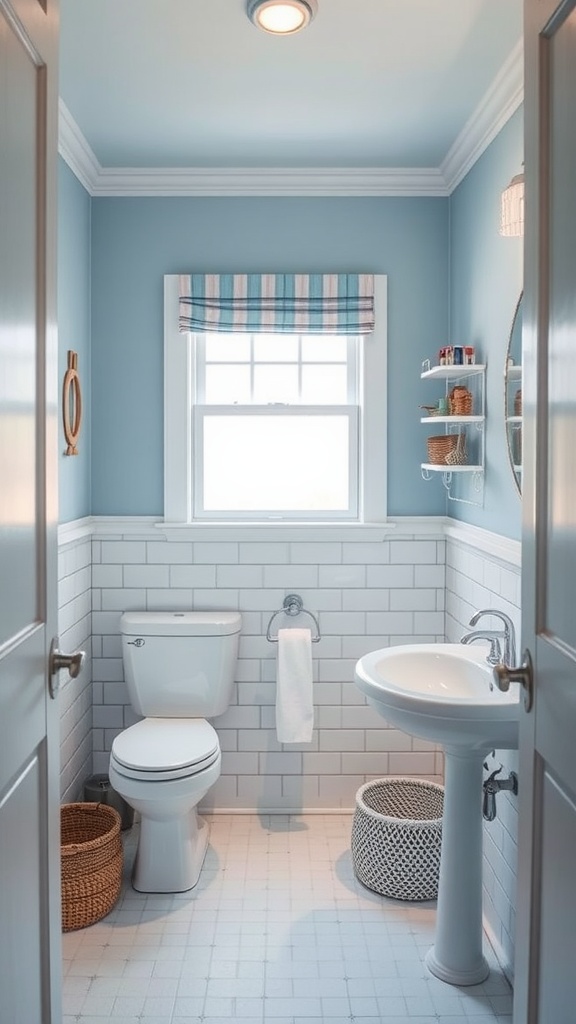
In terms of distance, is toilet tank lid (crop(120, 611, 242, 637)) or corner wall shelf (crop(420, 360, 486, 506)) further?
toilet tank lid (crop(120, 611, 242, 637))

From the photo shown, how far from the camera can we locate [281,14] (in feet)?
7.09

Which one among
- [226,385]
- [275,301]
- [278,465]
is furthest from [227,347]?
[278,465]

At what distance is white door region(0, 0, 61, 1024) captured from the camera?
122 cm

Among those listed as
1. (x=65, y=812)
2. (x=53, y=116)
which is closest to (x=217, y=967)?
(x=65, y=812)

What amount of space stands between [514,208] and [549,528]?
4.19 ft

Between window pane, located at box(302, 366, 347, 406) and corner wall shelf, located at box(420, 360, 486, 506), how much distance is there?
38cm

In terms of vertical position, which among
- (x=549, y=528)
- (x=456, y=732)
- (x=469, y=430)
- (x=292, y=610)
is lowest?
(x=456, y=732)

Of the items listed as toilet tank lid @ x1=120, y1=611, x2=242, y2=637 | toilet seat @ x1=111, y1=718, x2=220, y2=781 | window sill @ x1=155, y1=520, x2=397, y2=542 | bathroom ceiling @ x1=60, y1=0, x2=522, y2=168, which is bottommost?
toilet seat @ x1=111, y1=718, x2=220, y2=781

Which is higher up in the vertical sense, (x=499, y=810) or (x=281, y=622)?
(x=281, y=622)

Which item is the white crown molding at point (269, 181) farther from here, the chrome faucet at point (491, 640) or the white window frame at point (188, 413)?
the chrome faucet at point (491, 640)

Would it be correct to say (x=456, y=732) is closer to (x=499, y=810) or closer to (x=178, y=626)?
(x=499, y=810)

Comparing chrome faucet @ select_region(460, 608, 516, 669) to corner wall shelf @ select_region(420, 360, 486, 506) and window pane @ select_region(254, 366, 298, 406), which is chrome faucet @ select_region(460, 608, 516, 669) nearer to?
corner wall shelf @ select_region(420, 360, 486, 506)

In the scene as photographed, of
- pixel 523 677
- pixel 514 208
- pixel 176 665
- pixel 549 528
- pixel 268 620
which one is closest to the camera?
pixel 549 528

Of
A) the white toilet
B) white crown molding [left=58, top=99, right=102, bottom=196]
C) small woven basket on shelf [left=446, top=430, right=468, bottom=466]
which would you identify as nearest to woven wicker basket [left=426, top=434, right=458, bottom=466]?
small woven basket on shelf [left=446, top=430, right=468, bottom=466]
